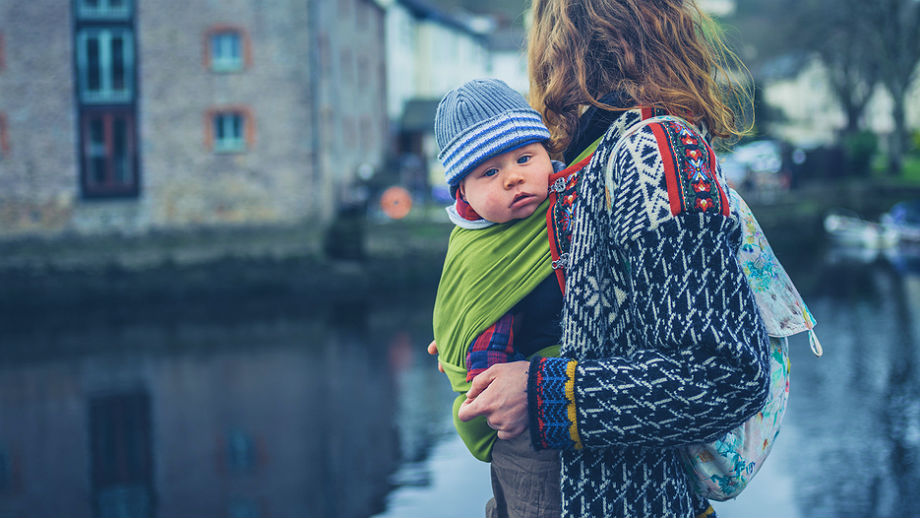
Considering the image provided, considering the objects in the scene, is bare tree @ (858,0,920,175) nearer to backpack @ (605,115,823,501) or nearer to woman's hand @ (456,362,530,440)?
backpack @ (605,115,823,501)

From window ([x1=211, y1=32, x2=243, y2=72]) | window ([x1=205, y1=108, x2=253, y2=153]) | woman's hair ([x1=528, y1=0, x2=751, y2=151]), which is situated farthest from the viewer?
window ([x1=211, y1=32, x2=243, y2=72])

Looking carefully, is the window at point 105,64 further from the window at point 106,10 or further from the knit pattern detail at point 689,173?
the knit pattern detail at point 689,173

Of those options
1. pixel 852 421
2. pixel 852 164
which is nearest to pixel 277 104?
pixel 852 421

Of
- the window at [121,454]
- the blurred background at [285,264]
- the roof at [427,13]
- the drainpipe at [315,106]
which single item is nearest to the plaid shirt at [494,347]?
the blurred background at [285,264]

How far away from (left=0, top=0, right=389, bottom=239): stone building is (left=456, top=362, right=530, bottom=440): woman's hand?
921 inches

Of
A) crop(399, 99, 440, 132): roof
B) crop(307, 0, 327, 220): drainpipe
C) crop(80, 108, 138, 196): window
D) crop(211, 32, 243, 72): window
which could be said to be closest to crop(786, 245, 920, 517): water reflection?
crop(307, 0, 327, 220): drainpipe

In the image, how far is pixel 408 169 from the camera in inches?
1180

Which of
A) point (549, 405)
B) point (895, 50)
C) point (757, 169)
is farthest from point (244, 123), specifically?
point (895, 50)

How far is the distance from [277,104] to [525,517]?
2419 cm

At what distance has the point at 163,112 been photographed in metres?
24.5

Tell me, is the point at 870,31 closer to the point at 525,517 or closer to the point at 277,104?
the point at 277,104

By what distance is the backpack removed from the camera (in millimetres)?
1549

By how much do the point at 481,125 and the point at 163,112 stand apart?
24710 millimetres

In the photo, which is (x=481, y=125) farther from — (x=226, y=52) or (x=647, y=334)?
(x=226, y=52)
